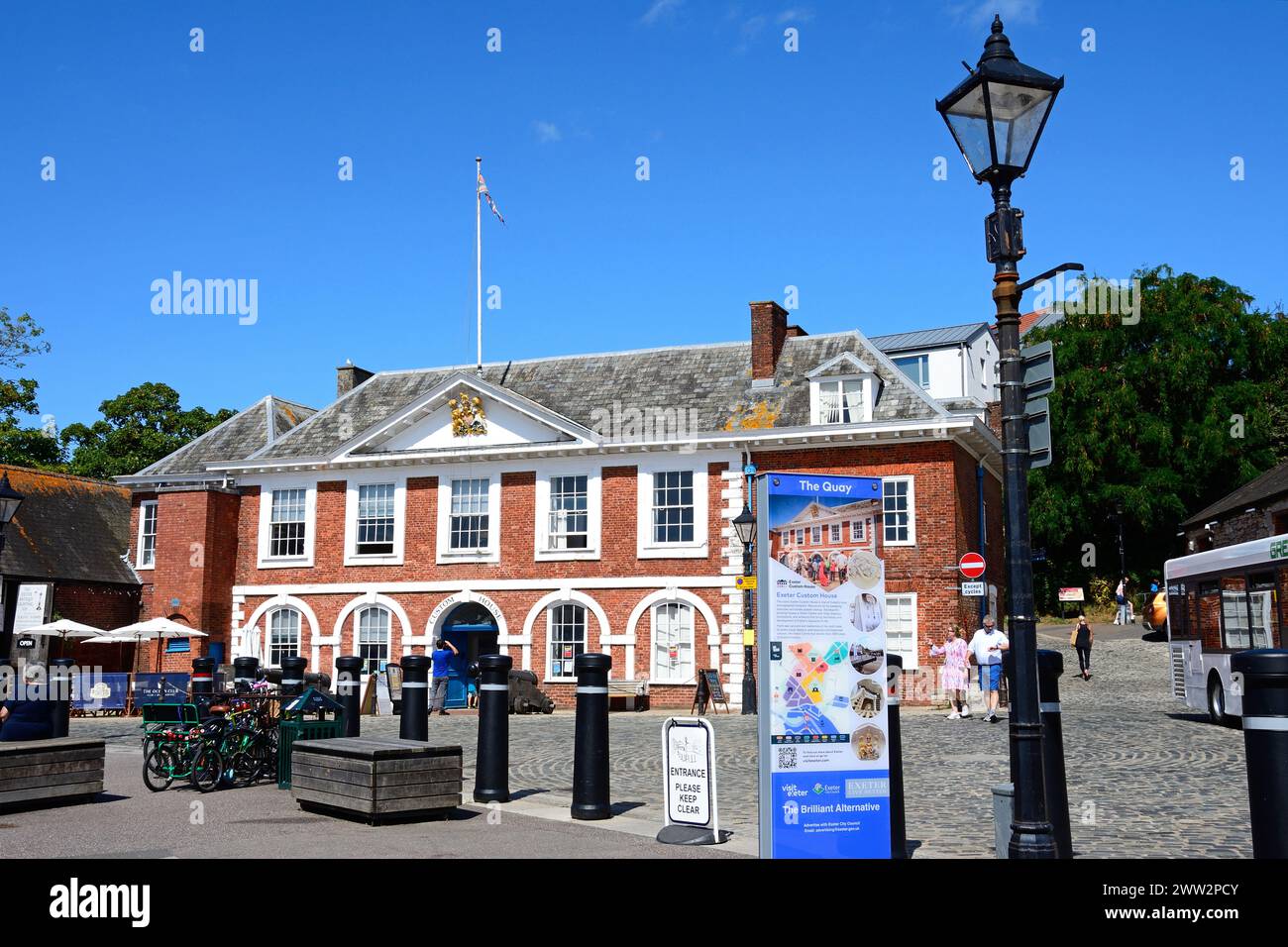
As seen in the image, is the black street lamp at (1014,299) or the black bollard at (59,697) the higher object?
the black street lamp at (1014,299)

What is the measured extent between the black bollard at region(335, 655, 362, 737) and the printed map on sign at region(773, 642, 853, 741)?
703 cm

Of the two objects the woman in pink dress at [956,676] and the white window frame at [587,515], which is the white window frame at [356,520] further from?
the woman in pink dress at [956,676]

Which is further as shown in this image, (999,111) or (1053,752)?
(1053,752)

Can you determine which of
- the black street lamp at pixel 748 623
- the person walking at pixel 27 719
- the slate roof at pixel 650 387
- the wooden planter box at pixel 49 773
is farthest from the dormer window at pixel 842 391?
the wooden planter box at pixel 49 773

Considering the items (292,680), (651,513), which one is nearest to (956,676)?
(651,513)

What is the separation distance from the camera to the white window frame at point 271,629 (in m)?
33.7

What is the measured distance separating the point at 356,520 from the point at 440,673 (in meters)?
5.60

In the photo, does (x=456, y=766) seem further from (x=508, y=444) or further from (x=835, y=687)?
(x=508, y=444)

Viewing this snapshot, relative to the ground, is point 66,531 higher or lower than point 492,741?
higher

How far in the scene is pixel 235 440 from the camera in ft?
123

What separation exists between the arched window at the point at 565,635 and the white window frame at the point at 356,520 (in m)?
5.07

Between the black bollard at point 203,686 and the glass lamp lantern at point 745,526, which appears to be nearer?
the black bollard at point 203,686

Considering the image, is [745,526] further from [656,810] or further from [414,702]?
[656,810]

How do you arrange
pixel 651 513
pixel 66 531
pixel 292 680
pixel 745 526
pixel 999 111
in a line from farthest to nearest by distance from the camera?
pixel 66 531 → pixel 651 513 → pixel 745 526 → pixel 292 680 → pixel 999 111
